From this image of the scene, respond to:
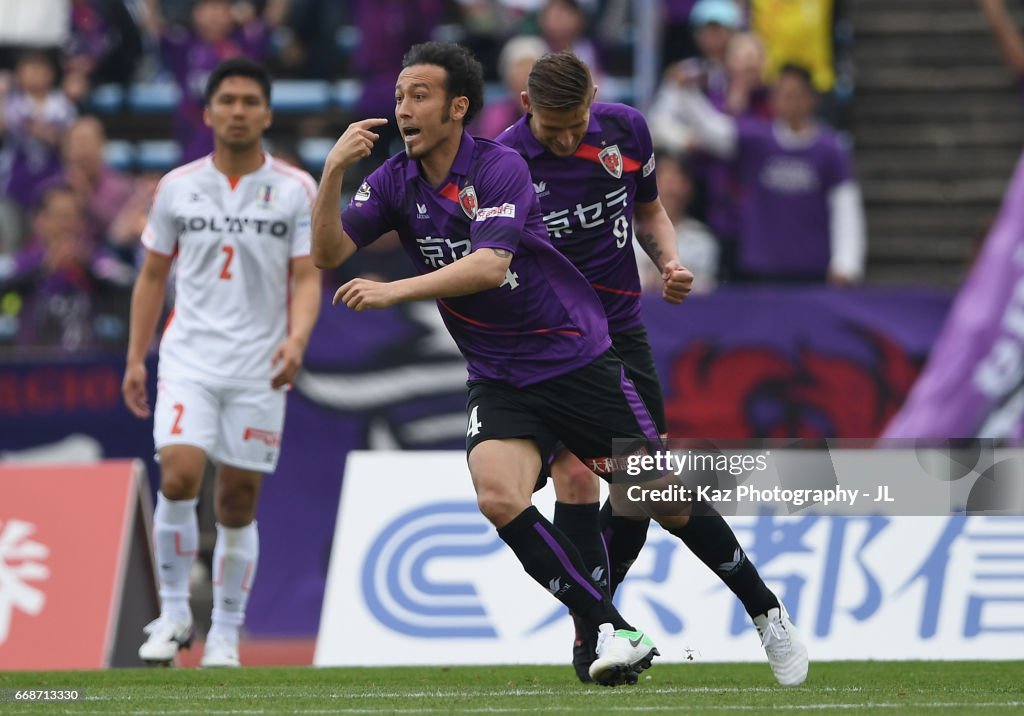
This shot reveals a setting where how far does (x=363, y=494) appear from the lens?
9.67 meters

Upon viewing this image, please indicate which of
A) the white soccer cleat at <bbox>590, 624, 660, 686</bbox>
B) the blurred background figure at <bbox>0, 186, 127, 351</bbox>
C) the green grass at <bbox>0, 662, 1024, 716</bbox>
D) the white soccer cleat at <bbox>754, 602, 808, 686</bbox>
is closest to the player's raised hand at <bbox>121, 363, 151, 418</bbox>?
the green grass at <bbox>0, 662, 1024, 716</bbox>

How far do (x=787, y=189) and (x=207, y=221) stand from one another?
17.1 ft

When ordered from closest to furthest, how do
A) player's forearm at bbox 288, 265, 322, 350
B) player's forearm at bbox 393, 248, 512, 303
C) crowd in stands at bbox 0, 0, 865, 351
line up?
player's forearm at bbox 393, 248, 512, 303 < player's forearm at bbox 288, 265, 322, 350 < crowd in stands at bbox 0, 0, 865, 351

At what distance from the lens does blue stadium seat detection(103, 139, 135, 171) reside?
16.4 meters

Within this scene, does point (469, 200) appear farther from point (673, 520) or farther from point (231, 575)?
point (231, 575)

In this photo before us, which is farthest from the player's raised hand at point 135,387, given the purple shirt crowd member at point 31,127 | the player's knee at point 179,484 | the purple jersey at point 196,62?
the purple shirt crowd member at point 31,127

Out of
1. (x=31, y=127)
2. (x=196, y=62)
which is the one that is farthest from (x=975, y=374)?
(x=31, y=127)

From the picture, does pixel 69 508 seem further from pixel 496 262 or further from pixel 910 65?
pixel 910 65

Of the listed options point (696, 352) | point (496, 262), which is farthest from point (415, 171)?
point (696, 352)

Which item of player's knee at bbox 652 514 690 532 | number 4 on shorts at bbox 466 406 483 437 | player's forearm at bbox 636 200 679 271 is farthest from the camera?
player's forearm at bbox 636 200 679 271

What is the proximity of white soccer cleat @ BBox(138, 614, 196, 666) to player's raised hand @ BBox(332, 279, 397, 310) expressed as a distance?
2956mm

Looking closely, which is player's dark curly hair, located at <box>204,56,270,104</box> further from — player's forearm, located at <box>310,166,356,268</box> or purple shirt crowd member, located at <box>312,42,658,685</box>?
player's forearm, located at <box>310,166,356,268</box>

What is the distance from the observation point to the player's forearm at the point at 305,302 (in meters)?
8.72

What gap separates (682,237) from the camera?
12703 millimetres
